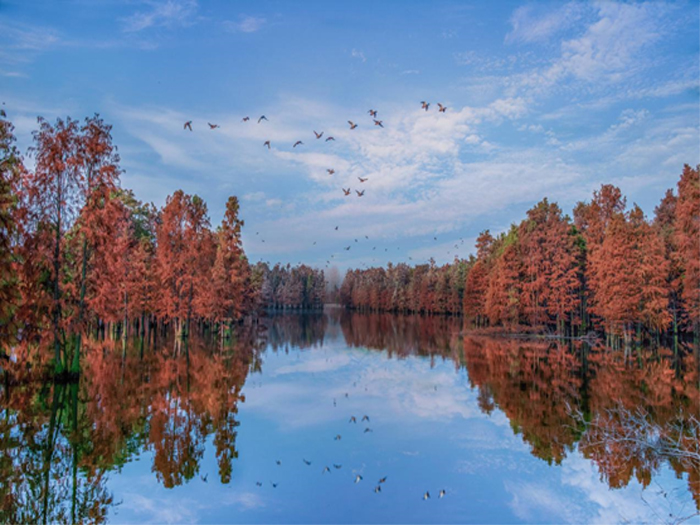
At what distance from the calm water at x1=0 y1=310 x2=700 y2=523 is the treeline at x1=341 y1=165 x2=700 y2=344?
15116 millimetres

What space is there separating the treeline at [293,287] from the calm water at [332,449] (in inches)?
4486

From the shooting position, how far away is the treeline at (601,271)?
39.4 metres

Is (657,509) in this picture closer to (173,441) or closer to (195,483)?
(195,483)

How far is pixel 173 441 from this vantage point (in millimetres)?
13328

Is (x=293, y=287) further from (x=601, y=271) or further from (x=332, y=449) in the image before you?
(x=332, y=449)

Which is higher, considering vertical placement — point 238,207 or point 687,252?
point 238,207

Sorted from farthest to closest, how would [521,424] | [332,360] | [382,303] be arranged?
[382,303] < [332,360] < [521,424]

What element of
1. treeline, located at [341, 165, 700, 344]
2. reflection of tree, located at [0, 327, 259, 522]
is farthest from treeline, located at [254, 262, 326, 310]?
reflection of tree, located at [0, 327, 259, 522]

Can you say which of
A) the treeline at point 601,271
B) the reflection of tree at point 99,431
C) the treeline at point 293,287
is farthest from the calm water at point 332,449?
the treeline at point 293,287

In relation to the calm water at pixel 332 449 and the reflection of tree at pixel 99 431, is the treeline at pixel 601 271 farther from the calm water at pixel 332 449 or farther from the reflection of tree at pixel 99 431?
the reflection of tree at pixel 99 431

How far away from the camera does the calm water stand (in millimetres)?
9898

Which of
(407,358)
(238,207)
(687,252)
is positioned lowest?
(407,358)

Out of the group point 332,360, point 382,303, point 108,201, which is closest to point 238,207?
point 332,360

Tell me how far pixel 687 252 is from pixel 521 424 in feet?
87.0
